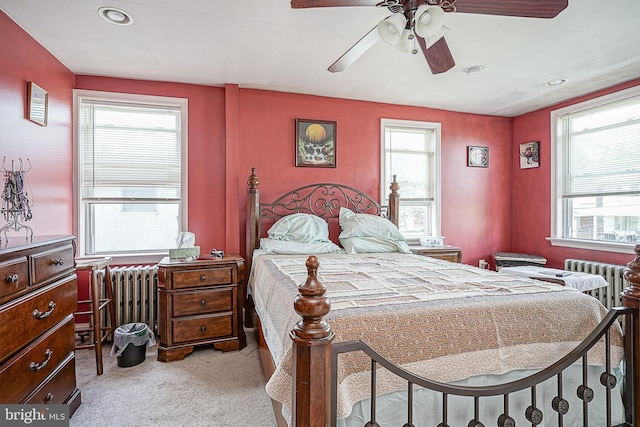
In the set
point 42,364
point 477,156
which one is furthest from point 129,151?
point 477,156

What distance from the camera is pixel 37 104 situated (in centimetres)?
240

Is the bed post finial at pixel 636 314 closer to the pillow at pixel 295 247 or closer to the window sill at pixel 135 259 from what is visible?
the pillow at pixel 295 247

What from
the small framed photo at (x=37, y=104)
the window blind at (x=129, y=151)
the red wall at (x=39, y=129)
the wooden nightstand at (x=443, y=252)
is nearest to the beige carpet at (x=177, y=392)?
the red wall at (x=39, y=129)

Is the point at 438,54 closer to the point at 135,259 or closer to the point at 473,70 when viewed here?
the point at 473,70

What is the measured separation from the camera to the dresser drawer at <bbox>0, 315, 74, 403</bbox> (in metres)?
1.35

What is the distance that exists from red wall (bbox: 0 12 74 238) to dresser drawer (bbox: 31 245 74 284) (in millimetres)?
686

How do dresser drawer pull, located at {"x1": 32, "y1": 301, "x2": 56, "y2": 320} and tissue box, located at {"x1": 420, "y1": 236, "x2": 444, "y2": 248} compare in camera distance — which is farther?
tissue box, located at {"x1": 420, "y1": 236, "x2": 444, "y2": 248}

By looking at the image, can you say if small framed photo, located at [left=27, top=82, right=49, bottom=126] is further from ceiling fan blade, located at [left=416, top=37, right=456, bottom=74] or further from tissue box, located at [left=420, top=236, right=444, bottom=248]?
tissue box, located at [left=420, top=236, right=444, bottom=248]

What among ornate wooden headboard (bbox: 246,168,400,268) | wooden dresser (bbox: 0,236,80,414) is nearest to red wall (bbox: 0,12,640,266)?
ornate wooden headboard (bbox: 246,168,400,268)

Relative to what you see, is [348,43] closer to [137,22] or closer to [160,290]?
[137,22]

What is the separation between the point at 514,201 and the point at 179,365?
4.59 metres

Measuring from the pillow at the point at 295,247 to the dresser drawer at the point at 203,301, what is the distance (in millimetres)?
519

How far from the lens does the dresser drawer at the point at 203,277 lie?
8.51 feet

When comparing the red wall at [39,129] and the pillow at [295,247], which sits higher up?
the red wall at [39,129]
